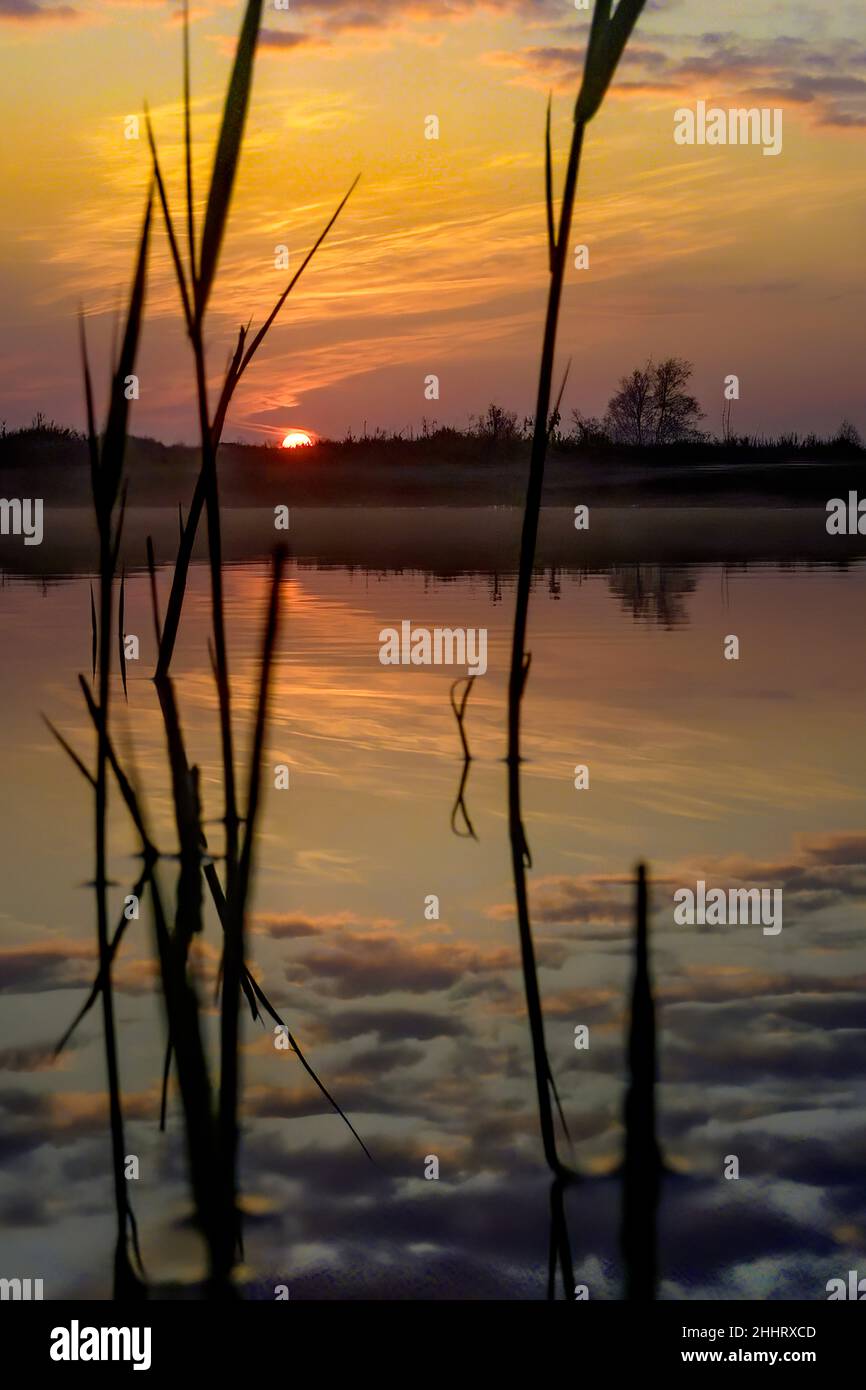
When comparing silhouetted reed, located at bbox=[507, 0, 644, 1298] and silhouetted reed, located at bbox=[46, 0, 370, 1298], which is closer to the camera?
silhouetted reed, located at bbox=[46, 0, 370, 1298]

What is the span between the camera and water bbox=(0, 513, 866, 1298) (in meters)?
1.23

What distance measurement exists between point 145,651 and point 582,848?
273cm

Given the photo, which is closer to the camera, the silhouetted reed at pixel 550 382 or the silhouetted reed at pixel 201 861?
the silhouetted reed at pixel 201 861

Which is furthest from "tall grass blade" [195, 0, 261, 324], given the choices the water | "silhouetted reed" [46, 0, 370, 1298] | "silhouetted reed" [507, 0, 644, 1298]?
the water

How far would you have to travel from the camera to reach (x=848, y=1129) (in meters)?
1.38

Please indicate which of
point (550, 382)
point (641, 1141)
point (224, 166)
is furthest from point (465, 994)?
point (224, 166)

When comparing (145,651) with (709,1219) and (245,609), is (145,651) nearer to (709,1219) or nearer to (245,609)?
(245,609)

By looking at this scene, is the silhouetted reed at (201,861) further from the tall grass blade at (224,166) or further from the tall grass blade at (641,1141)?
the tall grass blade at (641,1141)

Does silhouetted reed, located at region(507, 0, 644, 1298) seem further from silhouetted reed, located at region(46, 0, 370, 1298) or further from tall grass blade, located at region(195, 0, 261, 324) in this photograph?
tall grass blade, located at region(195, 0, 261, 324)

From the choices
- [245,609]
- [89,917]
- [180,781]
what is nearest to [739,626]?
[245,609]

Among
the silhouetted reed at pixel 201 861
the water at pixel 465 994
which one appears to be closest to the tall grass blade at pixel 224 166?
the silhouetted reed at pixel 201 861

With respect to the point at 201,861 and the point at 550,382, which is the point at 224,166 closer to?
the point at 550,382

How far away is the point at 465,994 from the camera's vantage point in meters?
1.72

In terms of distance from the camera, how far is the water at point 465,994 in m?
1.23
